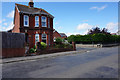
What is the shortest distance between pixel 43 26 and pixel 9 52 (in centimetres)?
932

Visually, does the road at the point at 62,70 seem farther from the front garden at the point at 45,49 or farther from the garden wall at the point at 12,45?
the front garden at the point at 45,49

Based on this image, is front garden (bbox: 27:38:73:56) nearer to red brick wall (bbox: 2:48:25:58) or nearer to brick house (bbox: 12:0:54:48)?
red brick wall (bbox: 2:48:25:58)

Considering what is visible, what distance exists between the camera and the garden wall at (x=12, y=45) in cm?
1254

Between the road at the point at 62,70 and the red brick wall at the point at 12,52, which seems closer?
the road at the point at 62,70

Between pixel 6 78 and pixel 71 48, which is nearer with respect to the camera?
pixel 6 78

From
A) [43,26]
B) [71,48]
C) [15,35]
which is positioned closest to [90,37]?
[71,48]

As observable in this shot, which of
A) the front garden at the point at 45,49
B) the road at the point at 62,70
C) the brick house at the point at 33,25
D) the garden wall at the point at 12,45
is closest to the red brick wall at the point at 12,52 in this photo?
the garden wall at the point at 12,45

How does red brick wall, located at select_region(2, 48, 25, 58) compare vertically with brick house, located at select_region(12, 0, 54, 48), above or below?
below

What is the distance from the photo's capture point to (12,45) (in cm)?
1301

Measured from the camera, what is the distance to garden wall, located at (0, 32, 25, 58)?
12539 millimetres

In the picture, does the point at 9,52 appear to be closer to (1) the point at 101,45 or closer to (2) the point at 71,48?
(2) the point at 71,48

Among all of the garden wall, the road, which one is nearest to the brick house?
the garden wall

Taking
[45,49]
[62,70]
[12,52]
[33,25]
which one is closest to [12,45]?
[12,52]

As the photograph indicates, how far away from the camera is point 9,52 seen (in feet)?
41.9
